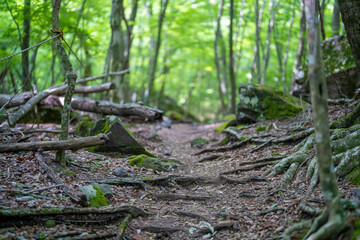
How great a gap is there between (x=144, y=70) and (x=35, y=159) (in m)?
16.1

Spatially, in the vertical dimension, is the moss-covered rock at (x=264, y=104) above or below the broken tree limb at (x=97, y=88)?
below

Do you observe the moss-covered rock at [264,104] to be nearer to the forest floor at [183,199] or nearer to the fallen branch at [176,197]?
the forest floor at [183,199]

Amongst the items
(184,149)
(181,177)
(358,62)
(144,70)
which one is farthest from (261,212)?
(144,70)

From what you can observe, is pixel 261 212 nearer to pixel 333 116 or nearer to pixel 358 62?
pixel 358 62

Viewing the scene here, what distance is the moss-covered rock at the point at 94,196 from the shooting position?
4268mm

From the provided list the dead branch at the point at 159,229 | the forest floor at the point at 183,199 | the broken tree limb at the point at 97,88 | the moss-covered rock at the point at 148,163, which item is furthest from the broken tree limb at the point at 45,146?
the broken tree limb at the point at 97,88

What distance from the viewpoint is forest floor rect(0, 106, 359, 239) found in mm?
3711

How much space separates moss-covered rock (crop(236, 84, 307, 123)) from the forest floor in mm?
2440

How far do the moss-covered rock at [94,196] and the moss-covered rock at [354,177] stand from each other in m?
3.96

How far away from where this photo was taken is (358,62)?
521 centimetres

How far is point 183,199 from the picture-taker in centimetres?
518

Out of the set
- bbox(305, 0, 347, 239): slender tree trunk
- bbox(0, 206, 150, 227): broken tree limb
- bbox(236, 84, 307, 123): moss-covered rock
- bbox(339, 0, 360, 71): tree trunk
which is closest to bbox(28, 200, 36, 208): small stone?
bbox(0, 206, 150, 227): broken tree limb

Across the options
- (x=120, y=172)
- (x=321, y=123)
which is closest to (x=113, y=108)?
(x=120, y=172)

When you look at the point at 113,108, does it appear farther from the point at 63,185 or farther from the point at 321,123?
the point at 321,123
